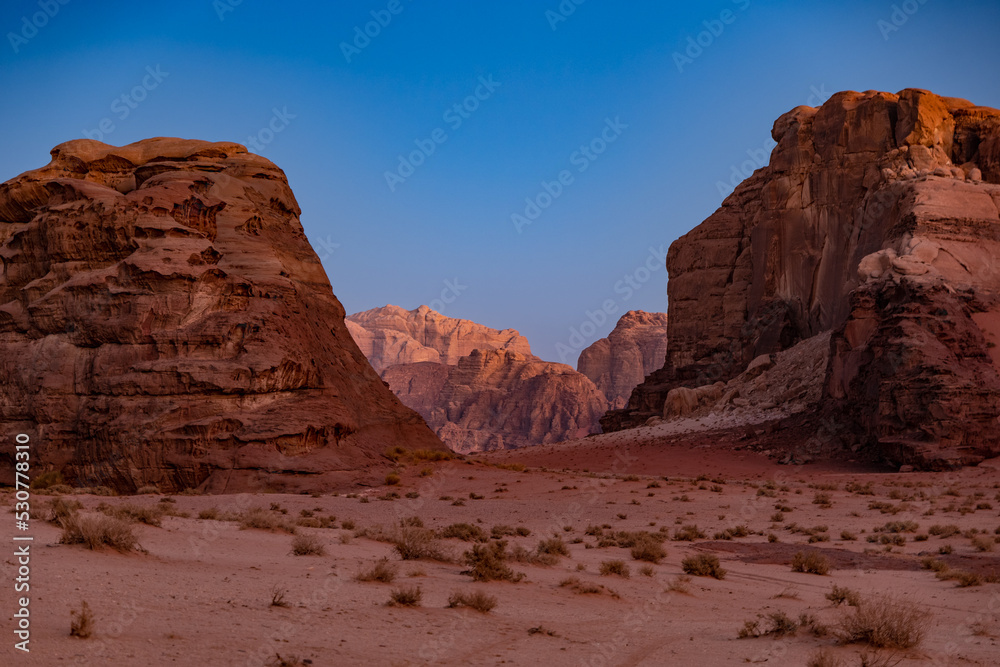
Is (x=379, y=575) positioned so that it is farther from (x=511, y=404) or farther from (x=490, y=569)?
(x=511, y=404)

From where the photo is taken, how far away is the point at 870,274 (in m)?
35.5

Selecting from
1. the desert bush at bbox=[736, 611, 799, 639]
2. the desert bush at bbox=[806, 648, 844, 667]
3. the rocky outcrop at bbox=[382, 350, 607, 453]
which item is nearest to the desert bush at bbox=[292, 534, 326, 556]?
the desert bush at bbox=[736, 611, 799, 639]

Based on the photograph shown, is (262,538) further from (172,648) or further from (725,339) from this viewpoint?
(725,339)

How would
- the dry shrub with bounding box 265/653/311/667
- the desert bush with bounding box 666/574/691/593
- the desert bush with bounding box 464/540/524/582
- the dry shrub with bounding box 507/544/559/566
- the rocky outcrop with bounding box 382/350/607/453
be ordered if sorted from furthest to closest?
1. the rocky outcrop with bounding box 382/350/607/453
2. the dry shrub with bounding box 507/544/559/566
3. the desert bush with bounding box 666/574/691/593
4. the desert bush with bounding box 464/540/524/582
5. the dry shrub with bounding box 265/653/311/667

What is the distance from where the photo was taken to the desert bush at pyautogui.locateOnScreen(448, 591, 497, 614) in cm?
811

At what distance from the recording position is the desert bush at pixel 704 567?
11.4 metres

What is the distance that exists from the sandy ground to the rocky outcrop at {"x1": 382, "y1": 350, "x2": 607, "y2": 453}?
84042 mm

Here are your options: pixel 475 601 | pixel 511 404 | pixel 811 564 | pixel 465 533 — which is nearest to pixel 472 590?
pixel 475 601

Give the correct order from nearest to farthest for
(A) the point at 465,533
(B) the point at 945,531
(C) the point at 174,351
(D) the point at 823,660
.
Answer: (D) the point at 823,660, (A) the point at 465,533, (B) the point at 945,531, (C) the point at 174,351

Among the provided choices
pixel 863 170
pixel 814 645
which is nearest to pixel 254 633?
pixel 814 645

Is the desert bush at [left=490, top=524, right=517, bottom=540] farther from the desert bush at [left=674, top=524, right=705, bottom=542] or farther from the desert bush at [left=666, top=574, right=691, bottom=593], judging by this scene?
the desert bush at [left=666, top=574, right=691, bottom=593]

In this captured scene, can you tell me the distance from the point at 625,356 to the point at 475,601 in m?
120

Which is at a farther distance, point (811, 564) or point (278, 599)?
point (811, 564)

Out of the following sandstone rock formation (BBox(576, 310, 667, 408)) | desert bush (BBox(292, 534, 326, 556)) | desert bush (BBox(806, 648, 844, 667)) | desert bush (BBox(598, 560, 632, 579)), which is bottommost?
desert bush (BBox(598, 560, 632, 579))
